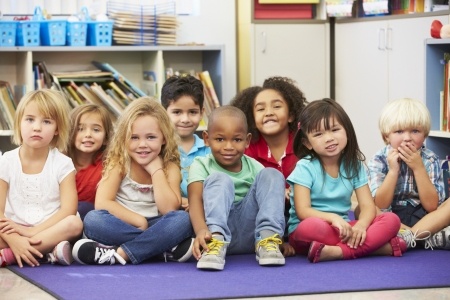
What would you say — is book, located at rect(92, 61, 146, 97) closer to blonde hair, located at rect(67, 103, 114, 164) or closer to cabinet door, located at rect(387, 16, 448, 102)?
cabinet door, located at rect(387, 16, 448, 102)

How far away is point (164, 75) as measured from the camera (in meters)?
4.83

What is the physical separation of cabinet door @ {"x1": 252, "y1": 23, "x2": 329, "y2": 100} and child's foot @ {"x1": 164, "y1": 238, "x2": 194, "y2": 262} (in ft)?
7.19

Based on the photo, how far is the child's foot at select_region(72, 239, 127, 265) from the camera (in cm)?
284

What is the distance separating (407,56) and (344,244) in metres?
1.77

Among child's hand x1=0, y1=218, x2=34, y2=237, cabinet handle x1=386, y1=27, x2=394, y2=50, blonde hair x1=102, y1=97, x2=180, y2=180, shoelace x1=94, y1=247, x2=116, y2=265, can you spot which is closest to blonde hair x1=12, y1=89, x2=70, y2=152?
blonde hair x1=102, y1=97, x2=180, y2=180

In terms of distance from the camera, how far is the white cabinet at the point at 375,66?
14.2ft

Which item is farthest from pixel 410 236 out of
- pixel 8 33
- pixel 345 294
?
pixel 8 33

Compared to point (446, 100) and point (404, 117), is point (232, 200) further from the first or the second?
point (446, 100)

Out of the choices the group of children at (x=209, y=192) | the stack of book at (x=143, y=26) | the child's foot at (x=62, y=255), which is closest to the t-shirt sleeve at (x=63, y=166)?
the group of children at (x=209, y=192)

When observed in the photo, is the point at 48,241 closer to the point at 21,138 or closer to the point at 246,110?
the point at 21,138

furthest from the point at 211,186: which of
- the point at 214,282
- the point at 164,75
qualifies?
the point at 164,75

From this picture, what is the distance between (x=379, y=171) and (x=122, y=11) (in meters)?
2.03

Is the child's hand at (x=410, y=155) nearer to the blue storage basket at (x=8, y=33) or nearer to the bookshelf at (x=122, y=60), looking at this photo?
the bookshelf at (x=122, y=60)

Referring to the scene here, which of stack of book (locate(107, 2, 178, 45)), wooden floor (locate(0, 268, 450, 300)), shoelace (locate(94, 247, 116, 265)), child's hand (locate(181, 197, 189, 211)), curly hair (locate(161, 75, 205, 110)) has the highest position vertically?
stack of book (locate(107, 2, 178, 45))
